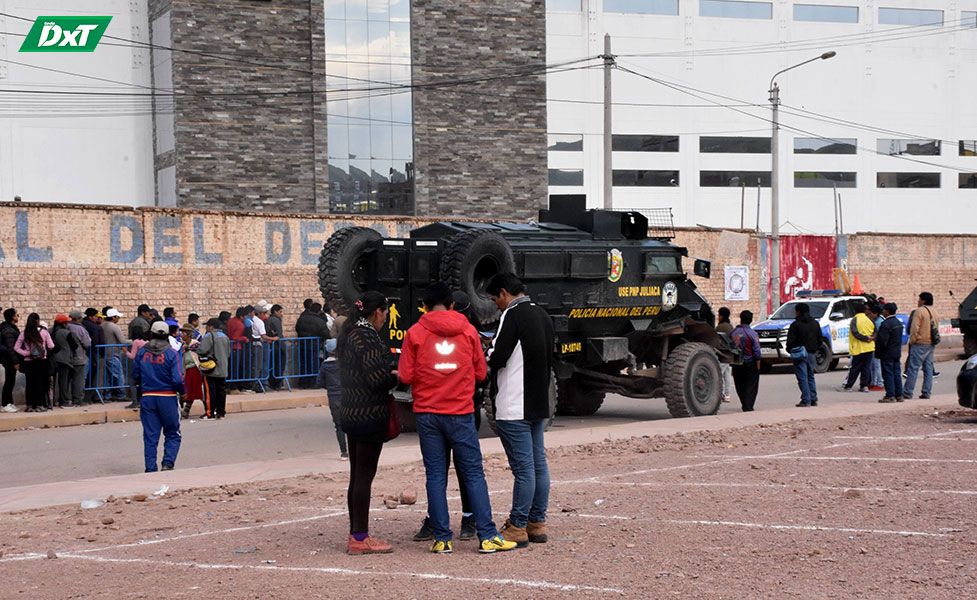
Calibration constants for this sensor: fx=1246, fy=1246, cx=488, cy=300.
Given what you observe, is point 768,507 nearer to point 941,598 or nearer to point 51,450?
point 941,598

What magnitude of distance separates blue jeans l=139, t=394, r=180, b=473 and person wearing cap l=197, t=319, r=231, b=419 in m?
5.84

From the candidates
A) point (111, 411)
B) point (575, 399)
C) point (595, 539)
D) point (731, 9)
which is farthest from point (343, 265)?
point (731, 9)

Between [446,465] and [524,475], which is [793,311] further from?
[446,465]

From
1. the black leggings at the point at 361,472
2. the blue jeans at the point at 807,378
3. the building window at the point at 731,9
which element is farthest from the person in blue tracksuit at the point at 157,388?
the building window at the point at 731,9

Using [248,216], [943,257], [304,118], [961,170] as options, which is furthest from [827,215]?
[248,216]

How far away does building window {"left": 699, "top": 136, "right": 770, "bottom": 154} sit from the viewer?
6562 cm

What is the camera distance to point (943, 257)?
44.5m

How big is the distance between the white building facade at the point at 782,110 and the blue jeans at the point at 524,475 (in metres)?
53.6

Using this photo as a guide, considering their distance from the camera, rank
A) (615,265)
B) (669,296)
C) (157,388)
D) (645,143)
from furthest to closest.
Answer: (645,143) < (669,296) < (615,265) < (157,388)

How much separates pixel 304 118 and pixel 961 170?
46.5m

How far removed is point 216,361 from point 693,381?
736 centimetres

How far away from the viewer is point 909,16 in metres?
70.6

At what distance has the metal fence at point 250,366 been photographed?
2177 centimetres

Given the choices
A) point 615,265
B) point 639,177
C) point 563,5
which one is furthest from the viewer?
point 639,177
